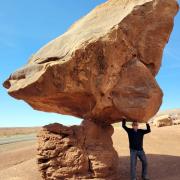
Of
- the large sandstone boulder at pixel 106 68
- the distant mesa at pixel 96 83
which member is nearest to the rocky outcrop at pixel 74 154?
the distant mesa at pixel 96 83

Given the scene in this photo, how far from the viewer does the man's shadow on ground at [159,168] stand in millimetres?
10255

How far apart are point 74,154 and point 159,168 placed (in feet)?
11.3

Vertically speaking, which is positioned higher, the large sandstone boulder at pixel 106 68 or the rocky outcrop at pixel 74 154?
the large sandstone boulder at pixel 106 68

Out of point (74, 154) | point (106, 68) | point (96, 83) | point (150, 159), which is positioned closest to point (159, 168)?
point (150, 159)

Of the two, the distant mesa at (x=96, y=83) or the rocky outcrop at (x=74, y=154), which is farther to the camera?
the rocky outcrop at (x=74, y=154)

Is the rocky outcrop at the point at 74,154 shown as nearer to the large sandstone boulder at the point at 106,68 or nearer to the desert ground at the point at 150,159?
the large sandstone boulder at the point at 106,68

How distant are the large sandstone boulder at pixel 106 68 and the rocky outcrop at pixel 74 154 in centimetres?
72

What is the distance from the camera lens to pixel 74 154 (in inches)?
368

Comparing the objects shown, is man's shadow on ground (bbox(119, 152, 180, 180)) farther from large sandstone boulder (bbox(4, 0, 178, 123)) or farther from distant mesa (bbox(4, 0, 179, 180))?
large sandstone boulder (bbox(4, 0, 178, 123))

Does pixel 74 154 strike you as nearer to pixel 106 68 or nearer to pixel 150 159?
pixel 106 68

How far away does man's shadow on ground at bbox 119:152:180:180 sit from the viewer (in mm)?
10255

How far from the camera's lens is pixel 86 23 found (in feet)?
35.6

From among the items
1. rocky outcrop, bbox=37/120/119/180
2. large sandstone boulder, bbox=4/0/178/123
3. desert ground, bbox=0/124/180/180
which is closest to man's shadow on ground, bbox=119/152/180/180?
desert ground, bbox=0/124/180/180

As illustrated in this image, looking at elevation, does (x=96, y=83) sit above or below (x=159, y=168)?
above
